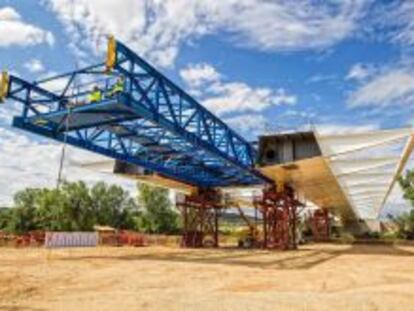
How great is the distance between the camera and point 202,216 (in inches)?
1876

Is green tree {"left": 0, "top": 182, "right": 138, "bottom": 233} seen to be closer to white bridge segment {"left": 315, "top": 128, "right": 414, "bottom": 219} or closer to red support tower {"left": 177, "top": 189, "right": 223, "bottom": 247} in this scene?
red support tower {"left": 177, "top": 189, "right": 223, "bottom": 247}

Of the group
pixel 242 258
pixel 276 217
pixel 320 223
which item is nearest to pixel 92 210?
pixel 320 223

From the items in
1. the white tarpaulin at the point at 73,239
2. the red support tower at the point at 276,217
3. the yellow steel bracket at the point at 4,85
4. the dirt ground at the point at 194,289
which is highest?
the yellow steel bracket at the point at 4,85

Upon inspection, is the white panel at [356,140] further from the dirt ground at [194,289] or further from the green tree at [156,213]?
the green tree at [156,213]

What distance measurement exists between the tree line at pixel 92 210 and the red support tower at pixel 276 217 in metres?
45.5

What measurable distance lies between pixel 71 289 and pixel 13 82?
1392 centimetres

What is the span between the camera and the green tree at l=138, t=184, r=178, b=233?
9081 cm

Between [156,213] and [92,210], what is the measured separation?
12.7m

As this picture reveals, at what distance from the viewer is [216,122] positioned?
1216 inches

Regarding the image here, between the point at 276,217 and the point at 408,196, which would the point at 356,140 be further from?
the point at 408,196

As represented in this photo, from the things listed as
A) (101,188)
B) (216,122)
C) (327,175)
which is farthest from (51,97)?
(101,188)

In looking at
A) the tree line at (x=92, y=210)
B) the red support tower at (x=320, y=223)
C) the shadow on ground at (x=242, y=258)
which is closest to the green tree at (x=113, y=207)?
the tree line at (x=92, y=210)

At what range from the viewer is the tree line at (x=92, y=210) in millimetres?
80000

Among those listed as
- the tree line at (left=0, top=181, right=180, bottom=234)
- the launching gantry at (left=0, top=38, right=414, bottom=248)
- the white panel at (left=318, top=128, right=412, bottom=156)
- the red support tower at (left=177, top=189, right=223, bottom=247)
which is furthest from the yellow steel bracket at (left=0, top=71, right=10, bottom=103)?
the tree line at (left=0, top=181, right=180, bottom=234)
